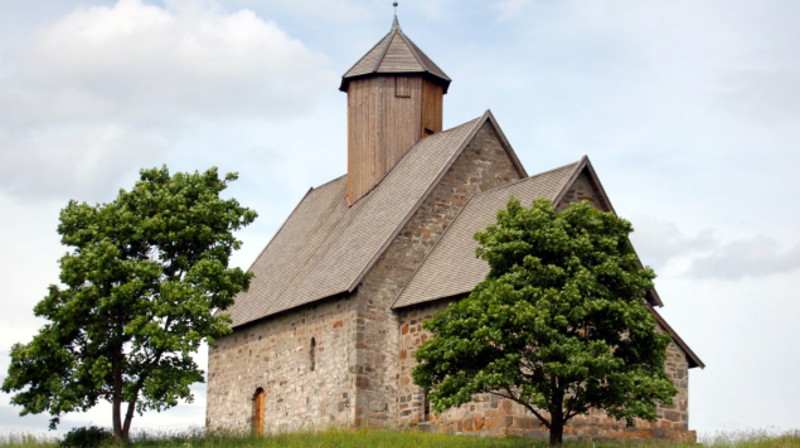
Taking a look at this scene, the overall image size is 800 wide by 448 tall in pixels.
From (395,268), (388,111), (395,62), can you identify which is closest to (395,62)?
(395,62)

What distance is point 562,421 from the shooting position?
22891mm

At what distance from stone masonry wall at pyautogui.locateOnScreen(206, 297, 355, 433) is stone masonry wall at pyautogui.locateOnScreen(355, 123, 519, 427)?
431 millimetres

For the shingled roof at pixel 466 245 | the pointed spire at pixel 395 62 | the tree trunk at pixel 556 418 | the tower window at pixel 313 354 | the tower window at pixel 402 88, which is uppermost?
the pointed spire at pixel 395 62

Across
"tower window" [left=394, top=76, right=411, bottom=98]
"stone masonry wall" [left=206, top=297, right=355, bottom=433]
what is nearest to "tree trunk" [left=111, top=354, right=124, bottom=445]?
"stone masonry wall" [left=206, top=297, right=355, bottom=433]

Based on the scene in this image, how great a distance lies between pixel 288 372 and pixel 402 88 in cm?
1070

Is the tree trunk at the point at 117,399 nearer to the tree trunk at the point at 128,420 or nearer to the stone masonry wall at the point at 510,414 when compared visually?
the tree trunk at the point at 128,420

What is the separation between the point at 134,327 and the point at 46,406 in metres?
3.02

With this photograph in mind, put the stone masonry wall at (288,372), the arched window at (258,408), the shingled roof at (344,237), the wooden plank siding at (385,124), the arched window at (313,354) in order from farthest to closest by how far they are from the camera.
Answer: the wooden plank siding at (385,124), the arched window at (258,408), the shingled roof at (344,237), the arched window at (313,354), the stone masonry wall at (288,372)

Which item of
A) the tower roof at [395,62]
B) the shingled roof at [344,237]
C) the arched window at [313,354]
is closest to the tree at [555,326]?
the shingled roof at [344,237]

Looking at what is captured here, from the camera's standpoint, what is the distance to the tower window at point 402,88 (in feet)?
118

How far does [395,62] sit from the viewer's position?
120ft

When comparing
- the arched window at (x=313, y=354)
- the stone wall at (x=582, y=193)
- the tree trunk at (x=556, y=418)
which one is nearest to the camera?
the tree trunk at (x=556, y=418)

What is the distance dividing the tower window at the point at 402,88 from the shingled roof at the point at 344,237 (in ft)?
6.01

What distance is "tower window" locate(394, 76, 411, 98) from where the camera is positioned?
118 feet
